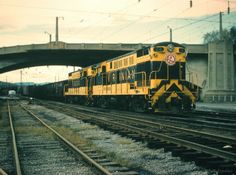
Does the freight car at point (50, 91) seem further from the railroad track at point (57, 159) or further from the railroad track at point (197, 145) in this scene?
the railroad track at point (57, 159)

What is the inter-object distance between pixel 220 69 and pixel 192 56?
585 centimetres

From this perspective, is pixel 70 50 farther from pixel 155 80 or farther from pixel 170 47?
pixel 155 80

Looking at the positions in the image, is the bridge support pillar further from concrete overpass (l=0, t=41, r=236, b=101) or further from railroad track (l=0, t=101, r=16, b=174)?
railroad track (l=0, t=101, r=16, b=174)

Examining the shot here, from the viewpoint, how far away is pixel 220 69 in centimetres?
4875

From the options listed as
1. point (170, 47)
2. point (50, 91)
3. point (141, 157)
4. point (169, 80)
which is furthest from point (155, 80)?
point (50, 91)

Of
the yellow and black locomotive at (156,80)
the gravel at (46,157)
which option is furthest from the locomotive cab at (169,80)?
the gravel at (46,157)

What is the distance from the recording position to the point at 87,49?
2112 inches

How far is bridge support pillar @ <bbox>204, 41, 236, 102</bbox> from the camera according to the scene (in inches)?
1827

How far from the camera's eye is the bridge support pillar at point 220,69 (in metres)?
46.4

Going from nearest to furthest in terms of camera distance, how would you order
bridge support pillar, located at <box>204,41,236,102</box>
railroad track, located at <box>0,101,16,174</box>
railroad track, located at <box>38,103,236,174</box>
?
railroad track, located at <box>38,103,236,174</box>, railroad track, located at <box>0,101,16,174</box>, bridge support pillar, located at <box>204,41,236,102</box>

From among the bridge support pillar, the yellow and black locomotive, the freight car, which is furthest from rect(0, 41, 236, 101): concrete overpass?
the yellow and black locomotive

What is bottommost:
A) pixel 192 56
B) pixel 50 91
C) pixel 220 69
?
pixel 50 91

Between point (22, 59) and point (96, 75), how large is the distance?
3062 cm

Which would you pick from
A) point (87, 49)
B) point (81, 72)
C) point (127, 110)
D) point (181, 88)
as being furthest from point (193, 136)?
point (87, 49)
